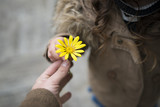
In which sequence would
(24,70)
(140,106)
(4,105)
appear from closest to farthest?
(140,106), (4,105), (24,70)

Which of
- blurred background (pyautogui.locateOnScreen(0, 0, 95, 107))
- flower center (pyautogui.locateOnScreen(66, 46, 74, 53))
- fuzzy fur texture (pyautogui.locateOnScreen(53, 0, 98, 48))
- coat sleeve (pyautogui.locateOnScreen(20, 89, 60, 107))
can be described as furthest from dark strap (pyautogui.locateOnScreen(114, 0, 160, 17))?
blurred background (pyautogui.locateOnScreen(0, 0, 95, 107))

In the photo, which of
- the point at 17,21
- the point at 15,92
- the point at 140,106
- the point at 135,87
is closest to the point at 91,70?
the point at 135,87

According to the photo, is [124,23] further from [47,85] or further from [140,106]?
[140,106]

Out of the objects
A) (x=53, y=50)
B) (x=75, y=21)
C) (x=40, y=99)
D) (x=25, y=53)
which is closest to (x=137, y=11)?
(x=75, y=21)

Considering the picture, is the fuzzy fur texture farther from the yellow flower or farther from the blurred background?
the blurred background

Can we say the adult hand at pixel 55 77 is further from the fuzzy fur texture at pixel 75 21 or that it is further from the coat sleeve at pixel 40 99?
the fuzzy fur texture at pixel 75 21

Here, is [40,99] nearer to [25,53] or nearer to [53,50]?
[53,50]
